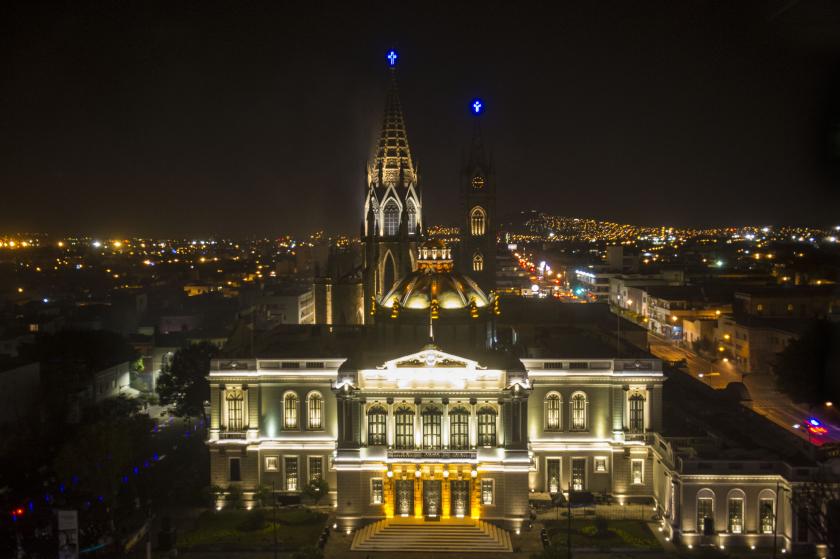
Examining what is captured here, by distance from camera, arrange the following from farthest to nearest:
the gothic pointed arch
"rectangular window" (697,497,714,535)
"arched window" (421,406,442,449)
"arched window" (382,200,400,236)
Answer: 1. "arched window" (382,200,400,236)
2. the gothic pointed arch
3. "arched window" (421,406,442,449)
4. "rectangular window" (697,497,714,535)

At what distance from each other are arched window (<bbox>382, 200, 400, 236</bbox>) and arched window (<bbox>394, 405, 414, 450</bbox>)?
2591cm

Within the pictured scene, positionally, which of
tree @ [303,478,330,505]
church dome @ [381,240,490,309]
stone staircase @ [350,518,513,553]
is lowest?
stone staircase @ [350,518,513,553]

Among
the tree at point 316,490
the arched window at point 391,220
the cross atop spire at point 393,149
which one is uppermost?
the cross atop spire at point 393,149

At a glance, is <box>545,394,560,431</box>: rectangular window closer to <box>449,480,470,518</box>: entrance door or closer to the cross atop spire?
<box>449,480,470,518</box>: entrance door

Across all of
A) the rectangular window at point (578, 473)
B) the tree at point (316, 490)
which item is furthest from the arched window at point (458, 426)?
the tree at point (316, 490)

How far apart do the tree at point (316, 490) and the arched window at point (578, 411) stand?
13529 mm

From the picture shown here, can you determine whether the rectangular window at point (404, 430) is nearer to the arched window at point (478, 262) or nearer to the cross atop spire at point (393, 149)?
the cross atop spire at point (393, 149)

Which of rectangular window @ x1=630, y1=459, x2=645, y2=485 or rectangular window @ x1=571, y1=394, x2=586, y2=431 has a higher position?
rectangular window @ x1=571, y1=394, x2=586, y2=431

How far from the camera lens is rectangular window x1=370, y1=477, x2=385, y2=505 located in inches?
1581

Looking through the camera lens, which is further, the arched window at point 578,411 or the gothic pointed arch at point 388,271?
the gothic pointed arch at point 388,271

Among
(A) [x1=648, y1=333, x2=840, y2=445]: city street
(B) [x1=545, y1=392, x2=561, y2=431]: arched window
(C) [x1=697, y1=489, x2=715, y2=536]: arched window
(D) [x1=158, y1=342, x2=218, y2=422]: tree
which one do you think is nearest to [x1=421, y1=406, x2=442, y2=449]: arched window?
(B) [x1=545, y1=392, x2=561, y2=431]: arched window

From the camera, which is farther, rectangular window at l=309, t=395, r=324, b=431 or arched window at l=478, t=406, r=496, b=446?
rectangular window at l=309, t=395, r=324, b=431

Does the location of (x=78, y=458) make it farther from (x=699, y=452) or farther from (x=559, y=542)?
(x=699, y=452)

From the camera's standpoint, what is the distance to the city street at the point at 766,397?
53188 millimetres
